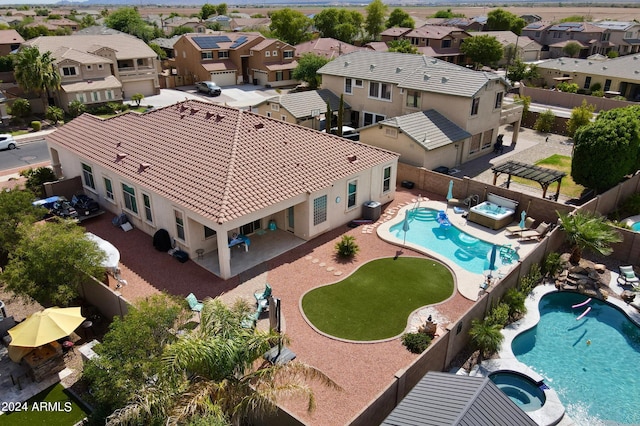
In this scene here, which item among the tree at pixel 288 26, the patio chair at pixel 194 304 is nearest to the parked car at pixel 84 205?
the patio chair at pixel 194 304

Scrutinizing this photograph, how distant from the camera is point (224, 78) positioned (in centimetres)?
7094

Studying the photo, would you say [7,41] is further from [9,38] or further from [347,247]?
[347,247]

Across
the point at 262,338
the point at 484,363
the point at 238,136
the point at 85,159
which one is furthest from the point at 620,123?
the point at 85,159

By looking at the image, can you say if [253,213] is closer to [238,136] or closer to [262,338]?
[238,136]

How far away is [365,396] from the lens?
1541cm

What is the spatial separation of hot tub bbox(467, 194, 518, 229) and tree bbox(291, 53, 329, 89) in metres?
41.1

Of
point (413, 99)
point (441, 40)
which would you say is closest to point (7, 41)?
point (413, 99)

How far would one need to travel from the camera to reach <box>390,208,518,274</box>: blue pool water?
24156 millimetres

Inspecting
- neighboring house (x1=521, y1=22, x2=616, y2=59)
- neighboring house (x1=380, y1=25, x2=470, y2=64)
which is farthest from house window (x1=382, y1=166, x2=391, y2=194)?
neighboring house (x1=521, y1=22, x2=616, y2=59)

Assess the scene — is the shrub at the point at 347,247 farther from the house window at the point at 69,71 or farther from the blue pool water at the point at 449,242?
the house window at the point at 69,71

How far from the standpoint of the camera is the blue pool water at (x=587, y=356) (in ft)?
52.4

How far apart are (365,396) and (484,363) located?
16.6ft

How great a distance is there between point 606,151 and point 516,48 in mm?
64648

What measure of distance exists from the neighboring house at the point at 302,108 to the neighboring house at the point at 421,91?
8.21 feet
